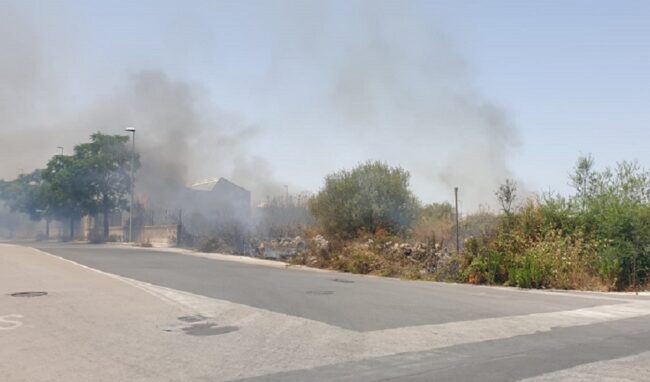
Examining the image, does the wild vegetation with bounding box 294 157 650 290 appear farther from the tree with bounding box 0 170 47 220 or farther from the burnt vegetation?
the tree with bounding box 0 170 47 220

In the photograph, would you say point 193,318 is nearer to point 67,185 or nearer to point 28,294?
point 28,294

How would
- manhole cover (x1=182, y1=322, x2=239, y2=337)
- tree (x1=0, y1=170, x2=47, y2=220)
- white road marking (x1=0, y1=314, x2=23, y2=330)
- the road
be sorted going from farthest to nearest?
tree (x1=0, y1=170, x2=47, y2=220) < white road marking (x1=0, y1=314, x2=23, y2=330) < manhole cover (x1=182, y1=322, x2=239, y2=337) < the road

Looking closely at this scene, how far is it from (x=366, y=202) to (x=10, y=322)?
15.8 m

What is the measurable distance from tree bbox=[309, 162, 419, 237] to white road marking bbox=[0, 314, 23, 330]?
1510 cm

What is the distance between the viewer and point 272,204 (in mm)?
32500

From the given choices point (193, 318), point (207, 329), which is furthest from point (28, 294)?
point (207, 329)

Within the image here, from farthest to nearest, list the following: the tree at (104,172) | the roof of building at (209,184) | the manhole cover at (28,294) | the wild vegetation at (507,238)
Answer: the tree at (104,172), the roof of building at (209,184), the wild vegetation at (507,238), the manhole cover at (28,294)

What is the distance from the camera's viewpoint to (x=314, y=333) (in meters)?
8.48

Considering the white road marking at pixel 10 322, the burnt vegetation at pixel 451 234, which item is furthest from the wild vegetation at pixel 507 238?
the white road marking at pixel 10 322

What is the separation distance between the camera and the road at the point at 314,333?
634cm

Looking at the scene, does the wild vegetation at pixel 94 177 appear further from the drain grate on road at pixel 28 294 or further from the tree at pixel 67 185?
the drain grate on road at pixel 28 294

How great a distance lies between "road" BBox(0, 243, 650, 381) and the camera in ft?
20.8

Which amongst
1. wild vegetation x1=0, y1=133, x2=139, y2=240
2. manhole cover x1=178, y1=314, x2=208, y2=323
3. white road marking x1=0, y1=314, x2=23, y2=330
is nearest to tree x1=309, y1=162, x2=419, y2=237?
manhole cover x1=178, y1=314, x2=208, y2=323

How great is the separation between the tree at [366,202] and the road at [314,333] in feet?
28.4
